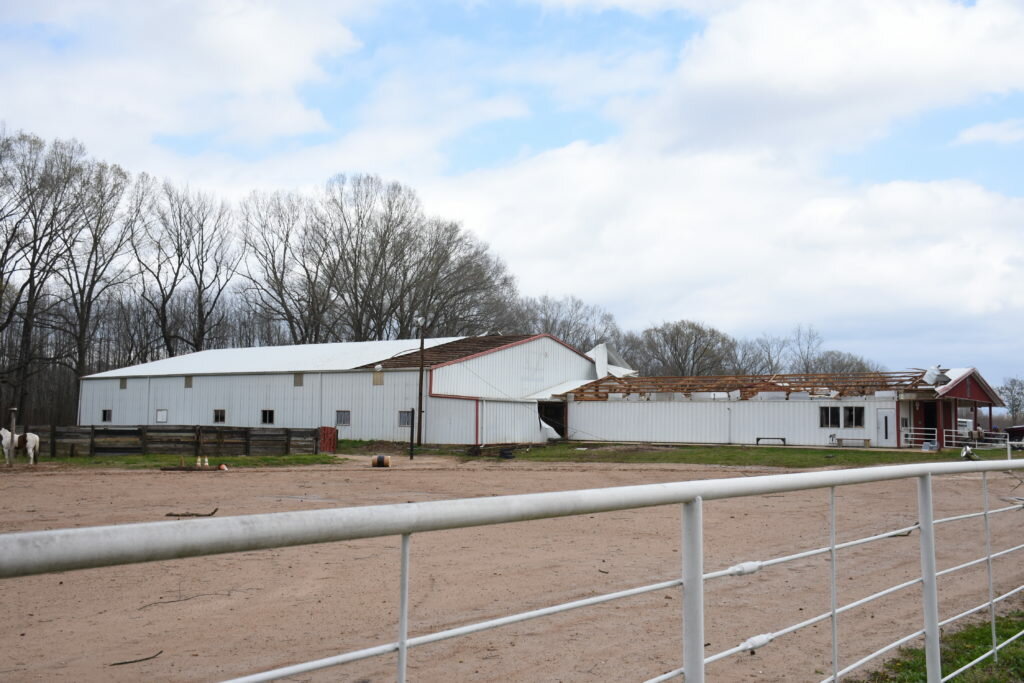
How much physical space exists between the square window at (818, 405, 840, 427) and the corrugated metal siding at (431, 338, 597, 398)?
51.5ft

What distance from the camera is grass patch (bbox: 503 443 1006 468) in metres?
31.5

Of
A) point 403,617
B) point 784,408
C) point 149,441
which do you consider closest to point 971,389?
point 784,408

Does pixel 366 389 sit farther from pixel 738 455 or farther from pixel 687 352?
pixel 687 352

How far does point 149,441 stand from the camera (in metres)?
32.4

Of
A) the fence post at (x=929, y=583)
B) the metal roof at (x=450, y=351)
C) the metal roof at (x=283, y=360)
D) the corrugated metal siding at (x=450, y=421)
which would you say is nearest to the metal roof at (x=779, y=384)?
the metal roof at (x=450, y=351)

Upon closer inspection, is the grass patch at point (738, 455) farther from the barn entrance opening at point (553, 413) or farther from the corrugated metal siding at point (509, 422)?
the barn entrance opening at point (553, 413)

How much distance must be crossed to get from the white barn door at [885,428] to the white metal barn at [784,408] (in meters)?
0.04

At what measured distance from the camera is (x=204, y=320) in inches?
2783

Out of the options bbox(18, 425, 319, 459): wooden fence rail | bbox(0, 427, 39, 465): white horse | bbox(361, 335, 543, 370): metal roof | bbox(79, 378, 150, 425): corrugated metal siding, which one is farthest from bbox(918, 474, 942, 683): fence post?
bbox(79, 378, 150, 425): corrugated metal siding

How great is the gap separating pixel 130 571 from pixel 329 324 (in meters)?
65.5

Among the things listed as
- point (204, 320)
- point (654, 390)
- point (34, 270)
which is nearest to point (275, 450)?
point (654, 390)

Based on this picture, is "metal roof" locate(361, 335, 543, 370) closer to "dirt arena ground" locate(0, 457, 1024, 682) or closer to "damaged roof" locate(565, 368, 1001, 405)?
"damaged roof" locate(565, 368, 1001, 405)

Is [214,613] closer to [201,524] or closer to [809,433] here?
[201,524]

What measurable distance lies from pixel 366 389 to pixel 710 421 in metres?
17.3
